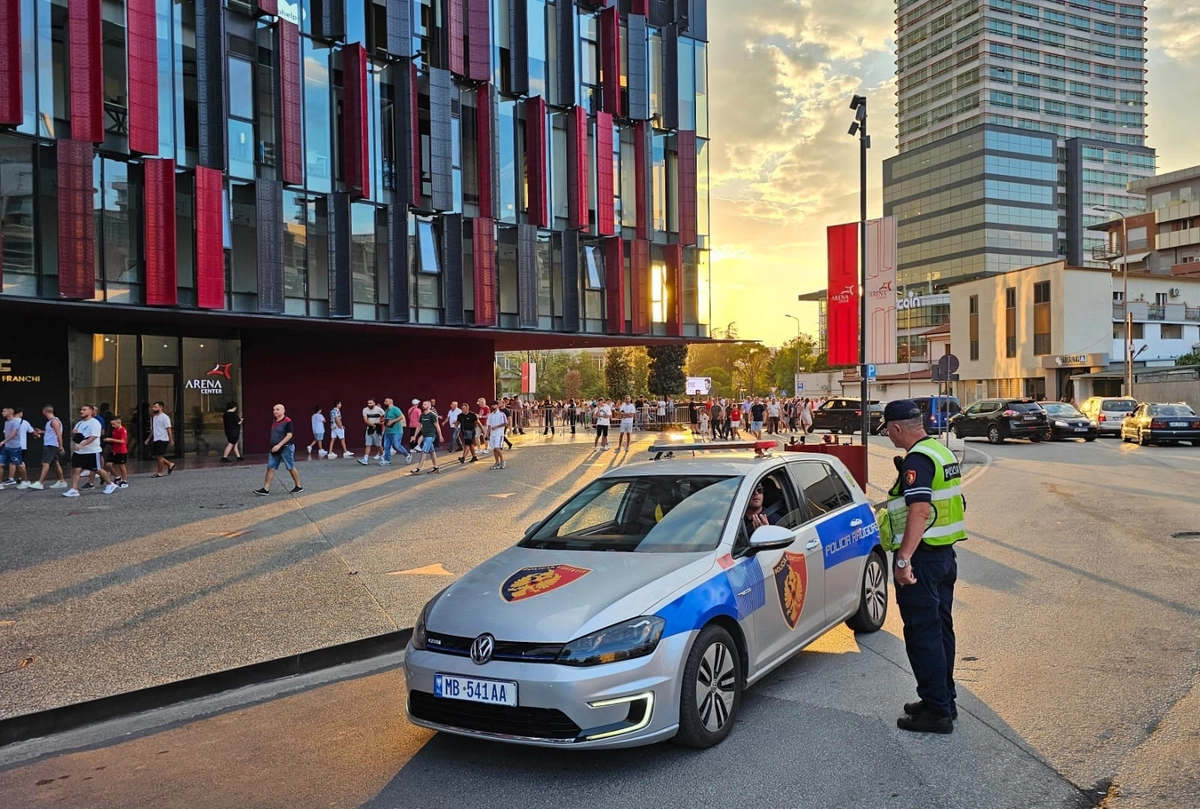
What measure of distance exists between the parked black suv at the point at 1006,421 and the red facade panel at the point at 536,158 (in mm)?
16929

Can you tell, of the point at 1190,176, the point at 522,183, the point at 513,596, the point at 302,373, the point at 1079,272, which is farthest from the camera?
the point at 1190,176

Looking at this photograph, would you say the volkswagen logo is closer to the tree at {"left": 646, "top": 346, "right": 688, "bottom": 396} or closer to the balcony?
the balcony

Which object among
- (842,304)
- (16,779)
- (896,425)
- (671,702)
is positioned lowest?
(16,779)

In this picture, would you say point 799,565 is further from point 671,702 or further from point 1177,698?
point 1177,698

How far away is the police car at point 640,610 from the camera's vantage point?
3867mm

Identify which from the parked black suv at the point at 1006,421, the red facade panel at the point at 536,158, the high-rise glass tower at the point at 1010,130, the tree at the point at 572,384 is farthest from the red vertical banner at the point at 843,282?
the high-rise glass tower at the point at 1010,130

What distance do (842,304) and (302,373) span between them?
17.6 metres

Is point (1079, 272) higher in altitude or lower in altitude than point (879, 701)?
higher

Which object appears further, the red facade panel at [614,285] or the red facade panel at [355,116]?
the red facade panel at [614,285]

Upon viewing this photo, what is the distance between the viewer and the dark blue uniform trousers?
173 inches

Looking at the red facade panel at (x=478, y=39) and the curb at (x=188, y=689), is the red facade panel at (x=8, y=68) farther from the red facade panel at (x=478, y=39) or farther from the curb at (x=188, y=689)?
the curb at (x=188, y=689)

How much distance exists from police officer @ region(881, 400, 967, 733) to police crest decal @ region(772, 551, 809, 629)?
26.9 inches

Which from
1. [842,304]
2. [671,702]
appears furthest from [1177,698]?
[842,304]

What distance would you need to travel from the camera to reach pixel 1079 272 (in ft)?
169
